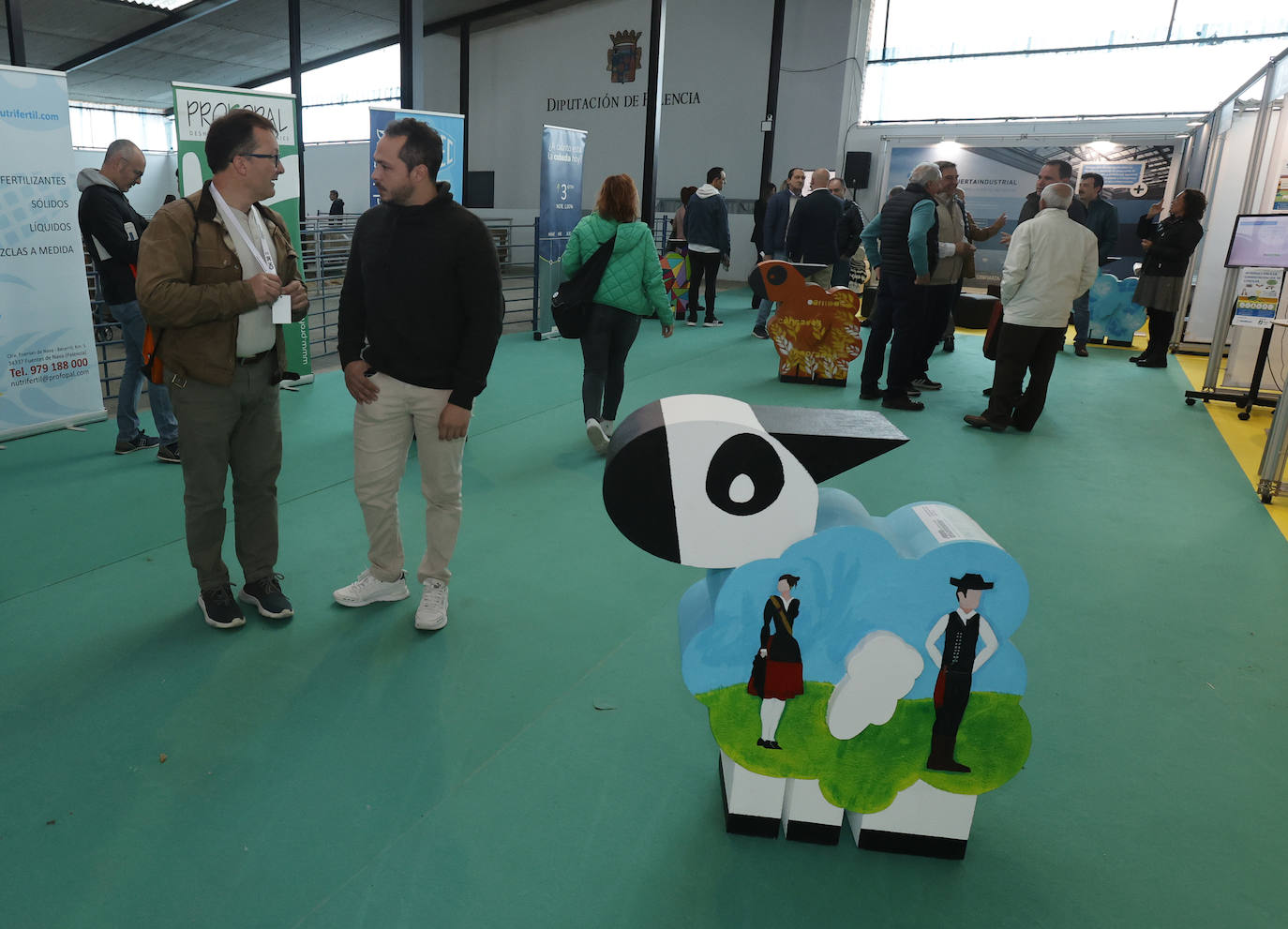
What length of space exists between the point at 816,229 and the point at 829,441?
6.21 metres

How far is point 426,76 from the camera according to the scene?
1767cm


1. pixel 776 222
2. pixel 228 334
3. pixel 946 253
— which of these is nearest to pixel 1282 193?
pixel 946 253

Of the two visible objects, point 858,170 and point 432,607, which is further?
point 858,170

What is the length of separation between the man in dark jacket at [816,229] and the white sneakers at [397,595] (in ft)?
18.0

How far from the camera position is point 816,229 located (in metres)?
7.38

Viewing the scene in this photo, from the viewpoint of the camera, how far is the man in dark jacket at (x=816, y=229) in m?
7.35

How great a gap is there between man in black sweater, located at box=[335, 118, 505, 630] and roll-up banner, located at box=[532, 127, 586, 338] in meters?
5.44

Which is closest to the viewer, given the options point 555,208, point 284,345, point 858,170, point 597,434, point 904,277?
point 284,345

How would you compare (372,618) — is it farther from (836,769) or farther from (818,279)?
(818,279)

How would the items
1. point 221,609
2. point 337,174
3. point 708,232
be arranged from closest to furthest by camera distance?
point 221,609 → point 708,232 → point 337,174

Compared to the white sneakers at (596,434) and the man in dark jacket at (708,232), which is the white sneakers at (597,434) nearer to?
the white sneakers at (596,434)

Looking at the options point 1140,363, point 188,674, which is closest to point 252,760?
point 188,674

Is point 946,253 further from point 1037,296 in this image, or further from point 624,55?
point 624,55

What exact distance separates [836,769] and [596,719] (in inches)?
27.3
